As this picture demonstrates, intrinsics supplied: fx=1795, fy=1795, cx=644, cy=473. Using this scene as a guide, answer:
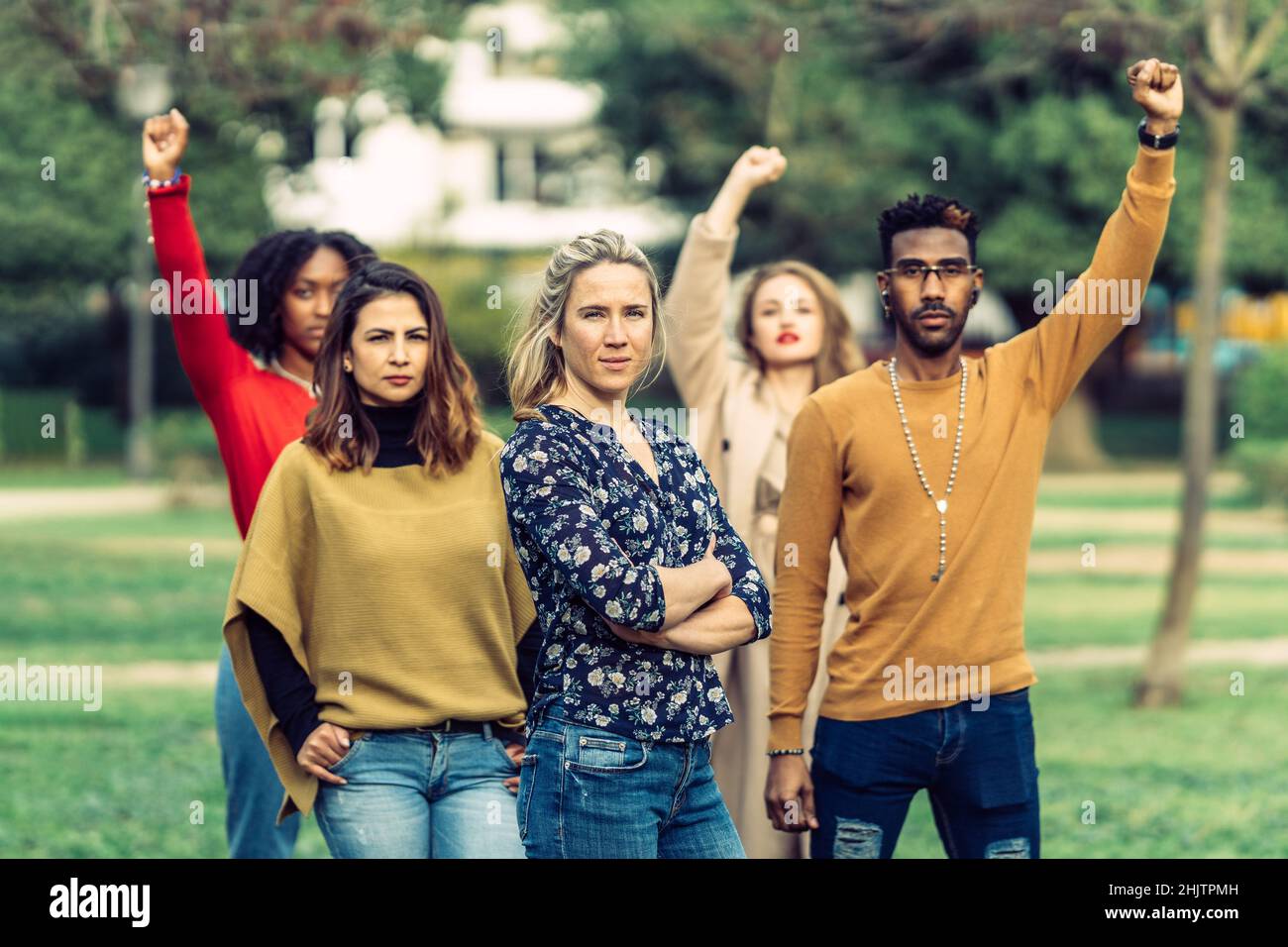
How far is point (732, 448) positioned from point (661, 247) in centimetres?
2640

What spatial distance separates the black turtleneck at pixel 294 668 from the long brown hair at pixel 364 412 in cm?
4

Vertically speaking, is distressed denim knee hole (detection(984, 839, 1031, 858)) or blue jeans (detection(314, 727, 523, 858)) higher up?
blue jeans (detection(314, 727, 523, 858))

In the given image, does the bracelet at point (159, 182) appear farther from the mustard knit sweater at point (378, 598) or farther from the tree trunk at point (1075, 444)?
the tree trunk at point (1075, 444)

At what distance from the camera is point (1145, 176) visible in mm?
3936

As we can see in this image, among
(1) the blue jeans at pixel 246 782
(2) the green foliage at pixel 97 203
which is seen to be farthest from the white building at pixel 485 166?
(1) the blue jeans at pixel 246 782

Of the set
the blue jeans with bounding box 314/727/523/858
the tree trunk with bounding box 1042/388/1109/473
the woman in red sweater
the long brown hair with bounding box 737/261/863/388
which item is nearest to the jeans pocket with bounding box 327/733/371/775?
the blue jeans with bounding box 314/727/523/858

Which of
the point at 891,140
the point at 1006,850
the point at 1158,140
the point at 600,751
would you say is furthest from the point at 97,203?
the point at 600,751

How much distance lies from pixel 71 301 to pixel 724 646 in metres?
32.5

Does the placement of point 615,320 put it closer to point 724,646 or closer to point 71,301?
point 724,646

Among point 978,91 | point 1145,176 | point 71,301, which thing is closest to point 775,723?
point 1145,176

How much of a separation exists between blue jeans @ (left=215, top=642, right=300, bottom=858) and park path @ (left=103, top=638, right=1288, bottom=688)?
19.3 ft

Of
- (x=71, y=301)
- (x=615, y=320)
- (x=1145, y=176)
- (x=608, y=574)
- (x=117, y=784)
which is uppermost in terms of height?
(x=71, y=301)

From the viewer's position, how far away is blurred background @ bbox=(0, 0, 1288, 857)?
9.00 m

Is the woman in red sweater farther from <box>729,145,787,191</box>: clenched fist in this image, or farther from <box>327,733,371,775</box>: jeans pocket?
<box>729,145,787,191</box>: clenched fist
